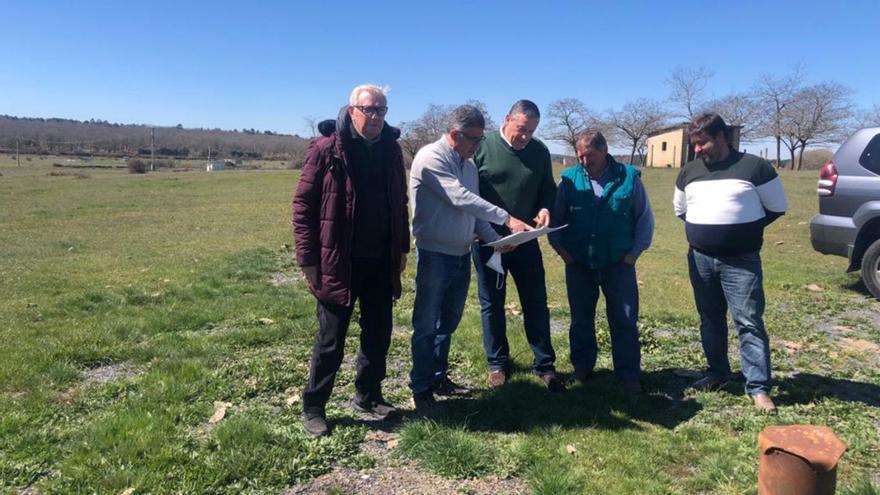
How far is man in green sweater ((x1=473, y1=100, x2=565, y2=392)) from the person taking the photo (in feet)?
14.4

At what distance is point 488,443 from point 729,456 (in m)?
1.32

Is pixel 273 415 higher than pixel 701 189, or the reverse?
pixel 701 189

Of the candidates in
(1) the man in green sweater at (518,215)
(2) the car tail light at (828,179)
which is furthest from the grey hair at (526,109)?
(2) the car tail light at (828,179)

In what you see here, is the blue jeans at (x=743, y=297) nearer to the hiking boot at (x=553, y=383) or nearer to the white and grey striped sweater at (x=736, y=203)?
the white and grey striped sweater at (x=736, y=203)

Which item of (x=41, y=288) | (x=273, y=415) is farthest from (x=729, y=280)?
(x=41, y=288)

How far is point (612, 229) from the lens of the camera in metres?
4.50

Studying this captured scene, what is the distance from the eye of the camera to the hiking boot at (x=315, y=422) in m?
3.76

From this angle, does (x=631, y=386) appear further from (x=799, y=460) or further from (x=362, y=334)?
(x=799, y=460)

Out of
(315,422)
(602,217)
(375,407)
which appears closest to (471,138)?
(602,217)

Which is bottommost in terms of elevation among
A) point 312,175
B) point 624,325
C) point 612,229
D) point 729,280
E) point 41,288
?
point 41,288

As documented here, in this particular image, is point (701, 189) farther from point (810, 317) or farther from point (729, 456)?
point (810, 317)

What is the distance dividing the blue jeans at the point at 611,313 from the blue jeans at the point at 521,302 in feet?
0.84

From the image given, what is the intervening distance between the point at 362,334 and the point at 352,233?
2.48 feet

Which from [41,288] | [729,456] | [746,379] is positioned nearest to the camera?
[729,456]
